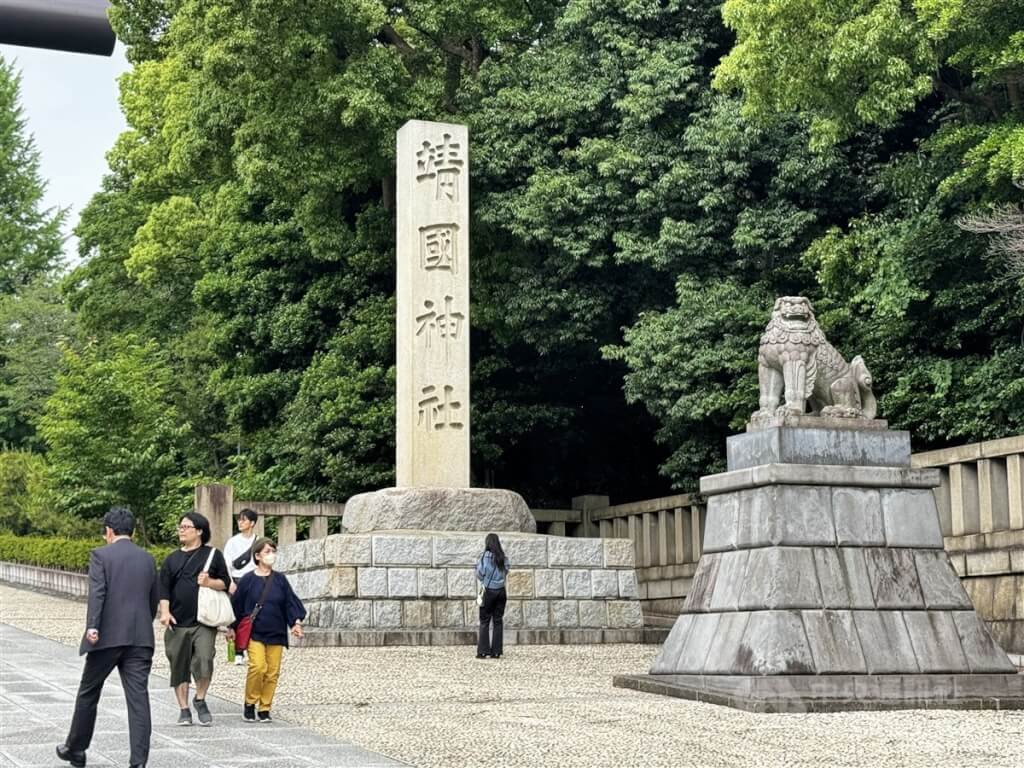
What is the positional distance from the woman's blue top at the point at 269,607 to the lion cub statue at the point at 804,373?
3804 mm

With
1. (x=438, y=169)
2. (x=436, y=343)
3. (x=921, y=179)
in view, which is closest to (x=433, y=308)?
(x=436, y=343)

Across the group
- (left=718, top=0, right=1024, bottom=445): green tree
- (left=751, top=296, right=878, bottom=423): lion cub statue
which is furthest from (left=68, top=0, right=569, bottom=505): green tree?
(left=751, top=296, right=878, bottom=423): lion cub statue

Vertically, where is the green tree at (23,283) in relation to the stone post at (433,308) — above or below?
above

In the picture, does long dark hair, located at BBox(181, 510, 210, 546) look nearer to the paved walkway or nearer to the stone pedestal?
the paved walkway

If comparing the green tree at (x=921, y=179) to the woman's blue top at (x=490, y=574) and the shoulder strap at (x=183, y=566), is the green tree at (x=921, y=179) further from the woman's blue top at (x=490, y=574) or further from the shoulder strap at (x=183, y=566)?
the shoulder strap at (x=183, y=566)

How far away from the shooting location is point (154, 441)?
2628 centimetres

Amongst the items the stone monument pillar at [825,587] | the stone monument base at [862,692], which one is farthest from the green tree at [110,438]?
the stone monument base at [862,692]

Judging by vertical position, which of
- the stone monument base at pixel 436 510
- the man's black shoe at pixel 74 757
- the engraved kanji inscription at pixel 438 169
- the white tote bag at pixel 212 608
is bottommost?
the man's black shoe at pixel 74 757

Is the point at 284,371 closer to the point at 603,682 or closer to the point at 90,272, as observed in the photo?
the point at 90,272

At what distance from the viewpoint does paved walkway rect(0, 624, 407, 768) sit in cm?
767

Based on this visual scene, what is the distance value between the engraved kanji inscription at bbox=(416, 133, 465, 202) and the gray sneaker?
1036 cm

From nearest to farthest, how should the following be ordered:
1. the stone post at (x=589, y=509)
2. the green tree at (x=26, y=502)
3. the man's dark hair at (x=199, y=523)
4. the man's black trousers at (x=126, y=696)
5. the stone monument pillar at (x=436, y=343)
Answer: the man's black trousers at (x=126, y=696) → the man's dark hair at (x=199, y=523) → the stone monument pillar at (x=436, y=343) → the stone post at (x=589, y=509) → the green tree at (x=26, y=502)

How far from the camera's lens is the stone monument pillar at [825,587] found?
33.5ft

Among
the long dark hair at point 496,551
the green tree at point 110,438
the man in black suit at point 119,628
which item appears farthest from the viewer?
the green tree at point 110,438
